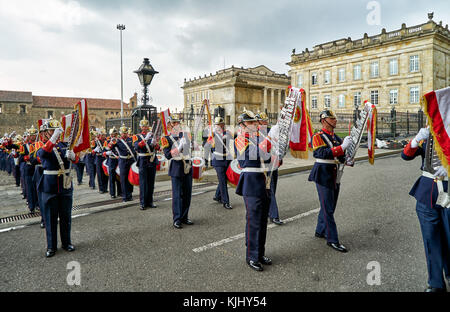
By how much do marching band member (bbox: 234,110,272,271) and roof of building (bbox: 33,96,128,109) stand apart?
70.1m

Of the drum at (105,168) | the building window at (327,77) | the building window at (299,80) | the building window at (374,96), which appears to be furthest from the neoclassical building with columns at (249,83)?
the building window at (374,96)

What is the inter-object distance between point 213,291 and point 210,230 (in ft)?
7.15

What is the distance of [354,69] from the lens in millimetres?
46781

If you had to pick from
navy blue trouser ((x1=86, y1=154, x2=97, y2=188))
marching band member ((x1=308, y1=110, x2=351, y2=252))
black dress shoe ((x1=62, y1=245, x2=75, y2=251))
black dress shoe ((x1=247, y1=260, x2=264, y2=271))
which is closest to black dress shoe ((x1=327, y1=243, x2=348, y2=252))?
marching band member ((x1=308, y1=110, x2=351, y2=252))

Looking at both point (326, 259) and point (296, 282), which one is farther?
point (326, 259)

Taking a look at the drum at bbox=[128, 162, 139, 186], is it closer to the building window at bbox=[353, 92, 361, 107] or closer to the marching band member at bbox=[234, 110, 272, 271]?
the marching band member at bbox=[234, 110, 272, 271]

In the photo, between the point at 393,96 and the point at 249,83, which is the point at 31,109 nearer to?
the point at 249,83

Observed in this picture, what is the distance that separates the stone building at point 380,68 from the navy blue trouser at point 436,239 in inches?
1734
